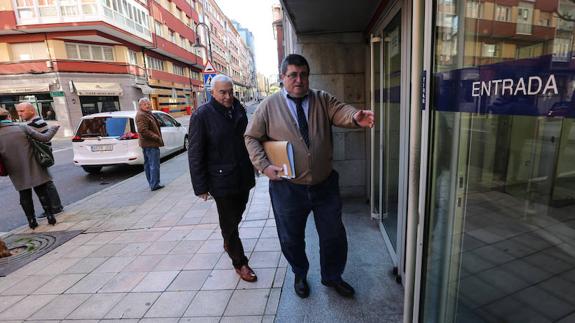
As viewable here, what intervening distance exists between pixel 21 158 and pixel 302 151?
451 cm

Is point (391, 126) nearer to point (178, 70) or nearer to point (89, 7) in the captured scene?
point (89, 7)

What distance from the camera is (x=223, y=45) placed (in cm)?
6384

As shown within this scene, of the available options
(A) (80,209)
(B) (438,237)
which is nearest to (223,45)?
(A) (80,209)

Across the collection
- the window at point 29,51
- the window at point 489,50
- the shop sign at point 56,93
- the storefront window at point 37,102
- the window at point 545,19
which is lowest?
the window at point 489,50

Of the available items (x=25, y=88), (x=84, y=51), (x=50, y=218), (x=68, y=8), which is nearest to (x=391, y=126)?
(x=50, y=218)

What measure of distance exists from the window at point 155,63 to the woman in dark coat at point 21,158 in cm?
2706

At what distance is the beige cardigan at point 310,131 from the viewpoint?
93.2 inches

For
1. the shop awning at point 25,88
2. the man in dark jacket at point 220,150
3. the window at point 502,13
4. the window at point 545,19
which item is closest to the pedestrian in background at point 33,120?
the man in dark jacket at point 220,150

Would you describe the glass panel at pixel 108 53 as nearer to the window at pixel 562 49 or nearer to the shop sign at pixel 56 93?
the shop sign at pixel 56 93

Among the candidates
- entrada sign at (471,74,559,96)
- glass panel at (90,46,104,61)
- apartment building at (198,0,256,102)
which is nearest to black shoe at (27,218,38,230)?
entrada sign at (471,74,559,96)

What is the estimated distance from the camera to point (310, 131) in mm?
2385

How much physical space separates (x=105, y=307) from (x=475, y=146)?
10.3 ft

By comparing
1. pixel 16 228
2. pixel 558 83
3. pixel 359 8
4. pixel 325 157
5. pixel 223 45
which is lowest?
pixel 16 228

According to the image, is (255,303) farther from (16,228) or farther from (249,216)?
(16,228)
